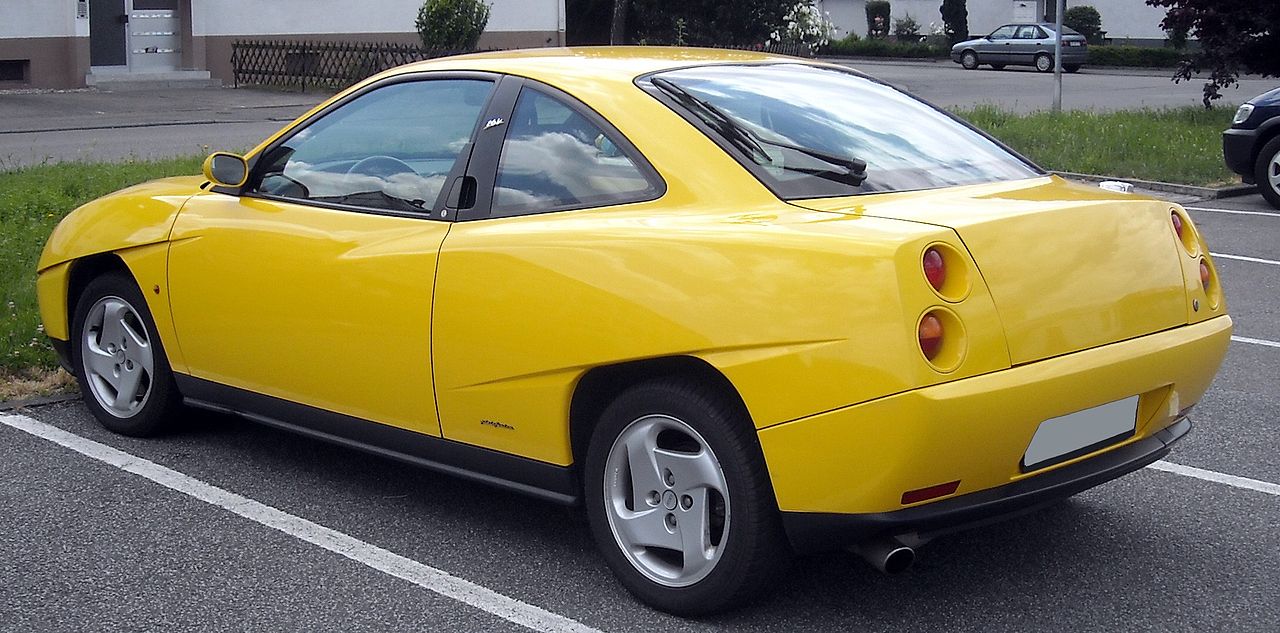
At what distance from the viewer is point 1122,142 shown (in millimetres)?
15984

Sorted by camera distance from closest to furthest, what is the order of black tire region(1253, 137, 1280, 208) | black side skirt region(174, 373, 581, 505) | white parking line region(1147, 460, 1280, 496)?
black side skirt region(174, 373, 581, 505) → white parking line region(1147, 460, 1280, 496) → black tire region(1253, 137, 1280, 208)

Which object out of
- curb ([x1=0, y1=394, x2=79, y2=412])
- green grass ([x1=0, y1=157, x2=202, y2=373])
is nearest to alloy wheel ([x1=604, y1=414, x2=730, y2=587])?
curb ([x1=0, y1=394, x2=79, y2=412])

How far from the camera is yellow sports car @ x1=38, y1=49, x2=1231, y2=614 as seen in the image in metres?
3.50

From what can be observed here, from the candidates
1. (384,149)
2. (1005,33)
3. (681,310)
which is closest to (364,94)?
(384,149)

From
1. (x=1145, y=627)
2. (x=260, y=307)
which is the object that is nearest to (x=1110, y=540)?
(x=1145, y=627)

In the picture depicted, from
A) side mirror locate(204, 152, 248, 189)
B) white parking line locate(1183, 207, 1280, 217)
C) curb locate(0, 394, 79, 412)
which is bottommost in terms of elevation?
curb locate(0, 394, 79, 412)

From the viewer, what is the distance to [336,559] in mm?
4375

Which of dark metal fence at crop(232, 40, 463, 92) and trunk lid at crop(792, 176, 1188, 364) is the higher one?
dark metal fence at crop(232, 40, 463, 92)

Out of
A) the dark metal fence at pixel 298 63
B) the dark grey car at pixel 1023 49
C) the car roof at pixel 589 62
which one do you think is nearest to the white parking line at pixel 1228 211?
the car roof at pixel 589 62

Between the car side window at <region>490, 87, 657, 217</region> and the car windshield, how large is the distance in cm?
25

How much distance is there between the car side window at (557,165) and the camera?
413 centimetres

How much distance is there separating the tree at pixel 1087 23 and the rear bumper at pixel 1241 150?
3728 cm

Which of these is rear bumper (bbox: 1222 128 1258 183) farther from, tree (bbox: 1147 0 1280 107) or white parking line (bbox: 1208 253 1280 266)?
tree (bbox: 1147 0 1280 107)

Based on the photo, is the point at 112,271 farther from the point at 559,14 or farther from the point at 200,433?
the point at 559,14
